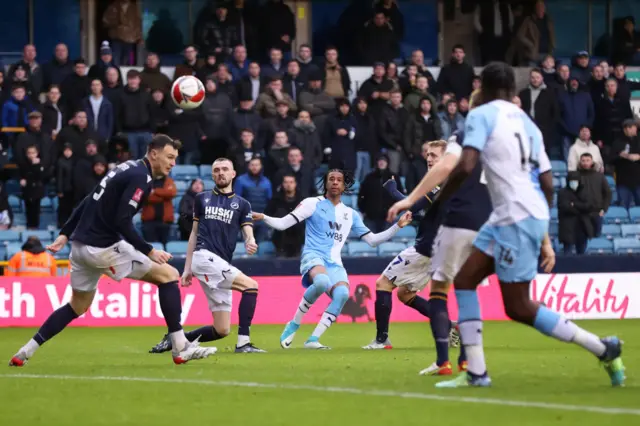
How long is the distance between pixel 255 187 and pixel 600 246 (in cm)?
664

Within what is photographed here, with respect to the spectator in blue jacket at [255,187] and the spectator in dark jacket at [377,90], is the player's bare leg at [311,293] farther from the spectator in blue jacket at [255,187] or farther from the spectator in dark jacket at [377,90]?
the spectator in dark jacket at [377,90]

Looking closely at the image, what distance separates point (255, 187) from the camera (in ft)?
70.6

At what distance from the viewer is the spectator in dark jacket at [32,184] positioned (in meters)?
21.5

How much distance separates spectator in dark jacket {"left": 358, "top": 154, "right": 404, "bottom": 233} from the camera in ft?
71.7

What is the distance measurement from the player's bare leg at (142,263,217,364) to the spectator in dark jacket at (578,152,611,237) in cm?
1300

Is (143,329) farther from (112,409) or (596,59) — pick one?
(596,59)

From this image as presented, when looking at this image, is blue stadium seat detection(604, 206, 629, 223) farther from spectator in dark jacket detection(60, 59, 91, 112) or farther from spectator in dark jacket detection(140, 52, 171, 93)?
spectator in dark jacket detection(60, 59, 91, 112)

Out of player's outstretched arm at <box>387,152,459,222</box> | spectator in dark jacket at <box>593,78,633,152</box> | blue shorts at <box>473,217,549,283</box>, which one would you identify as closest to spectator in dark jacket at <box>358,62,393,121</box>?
spectator in dark jacket at <box>593,78,633,152</box>

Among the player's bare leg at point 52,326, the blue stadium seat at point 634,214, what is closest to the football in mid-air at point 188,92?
the player's bare leg at point 52,326

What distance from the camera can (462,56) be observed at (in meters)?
24.8

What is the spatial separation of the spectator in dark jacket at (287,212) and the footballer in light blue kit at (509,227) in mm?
12267

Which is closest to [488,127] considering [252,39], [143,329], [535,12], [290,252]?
[143,329]

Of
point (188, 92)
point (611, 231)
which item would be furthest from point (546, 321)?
point (611, 231)

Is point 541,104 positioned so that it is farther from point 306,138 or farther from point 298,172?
point 298,172
